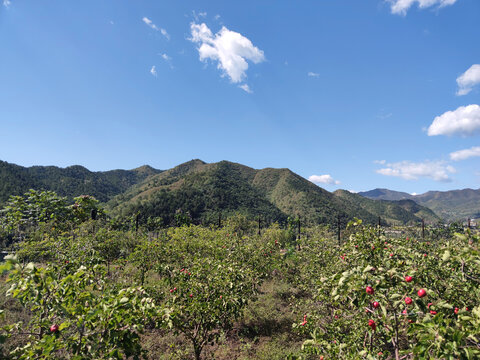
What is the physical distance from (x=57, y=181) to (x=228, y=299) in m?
170

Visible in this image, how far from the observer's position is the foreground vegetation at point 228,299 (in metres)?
2.08

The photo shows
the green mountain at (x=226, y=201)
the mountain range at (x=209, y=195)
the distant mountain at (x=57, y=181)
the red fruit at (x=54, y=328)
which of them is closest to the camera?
the red fruit at (x=54, y=328)

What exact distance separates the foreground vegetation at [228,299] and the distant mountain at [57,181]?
5158 cm

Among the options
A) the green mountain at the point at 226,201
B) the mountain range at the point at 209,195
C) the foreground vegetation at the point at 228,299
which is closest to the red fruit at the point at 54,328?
the foreground vegetation at the point at 228,299

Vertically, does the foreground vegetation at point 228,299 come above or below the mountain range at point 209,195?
below

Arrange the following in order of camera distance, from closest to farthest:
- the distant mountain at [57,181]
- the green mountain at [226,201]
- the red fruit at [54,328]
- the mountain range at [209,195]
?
the red fruit at [54,328] → the distant mountain at [57,181] → the mountain range at [209,195] → the green mountain at [226,201]

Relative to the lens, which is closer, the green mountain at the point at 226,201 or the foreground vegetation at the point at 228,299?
the foreground vegetation at the point at 228,299

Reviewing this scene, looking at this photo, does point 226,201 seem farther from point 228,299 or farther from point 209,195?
point 228,299

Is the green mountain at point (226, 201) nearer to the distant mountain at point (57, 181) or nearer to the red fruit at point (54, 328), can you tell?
the distant mountain at point (57, 181)

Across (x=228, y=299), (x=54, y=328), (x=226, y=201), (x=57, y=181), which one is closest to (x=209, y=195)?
(x=226, y=201)

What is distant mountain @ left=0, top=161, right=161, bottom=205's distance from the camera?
78312 millimetres

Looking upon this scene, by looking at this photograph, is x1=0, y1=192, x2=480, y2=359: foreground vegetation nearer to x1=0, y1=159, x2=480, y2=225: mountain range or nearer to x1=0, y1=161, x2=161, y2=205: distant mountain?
x1=0, y1=161, x2=161, y2=205: distant mountain

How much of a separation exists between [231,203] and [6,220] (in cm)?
9637

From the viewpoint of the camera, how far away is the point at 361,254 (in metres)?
3.88
